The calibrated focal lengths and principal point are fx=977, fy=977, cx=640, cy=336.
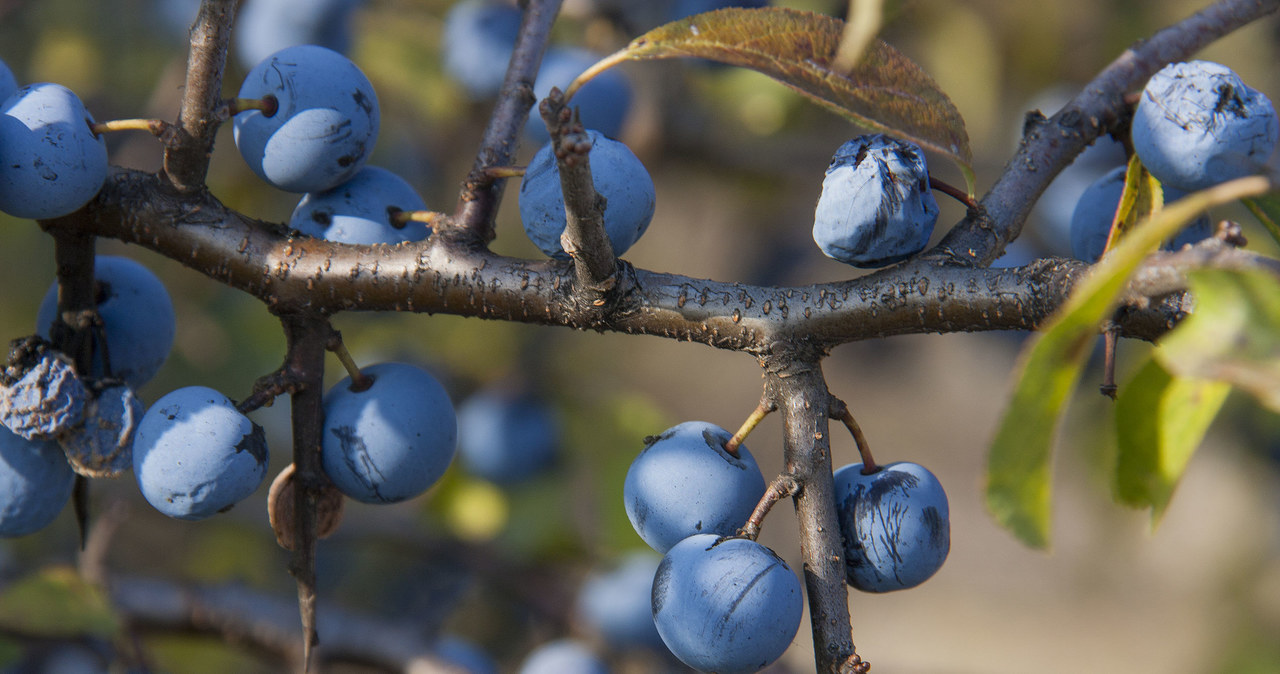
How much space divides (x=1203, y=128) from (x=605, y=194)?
0.43m

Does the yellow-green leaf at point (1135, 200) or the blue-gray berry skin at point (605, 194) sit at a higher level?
the yellow-green leaf at point (1135, 200)

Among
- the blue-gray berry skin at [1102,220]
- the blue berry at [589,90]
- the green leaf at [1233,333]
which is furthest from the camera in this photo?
the blue berry at [589,90]

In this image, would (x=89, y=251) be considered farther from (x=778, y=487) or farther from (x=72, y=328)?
(x=778, y=487)

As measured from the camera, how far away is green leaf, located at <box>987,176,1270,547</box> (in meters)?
0.44

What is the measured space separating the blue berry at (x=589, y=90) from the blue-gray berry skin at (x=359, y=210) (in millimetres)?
522

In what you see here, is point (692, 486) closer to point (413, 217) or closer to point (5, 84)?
point (413, 217)

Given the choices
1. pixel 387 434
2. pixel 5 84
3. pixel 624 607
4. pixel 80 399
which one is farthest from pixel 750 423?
pixel 624 607

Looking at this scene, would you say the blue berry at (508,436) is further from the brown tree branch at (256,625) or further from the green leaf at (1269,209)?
the green leaf at (1269,209)

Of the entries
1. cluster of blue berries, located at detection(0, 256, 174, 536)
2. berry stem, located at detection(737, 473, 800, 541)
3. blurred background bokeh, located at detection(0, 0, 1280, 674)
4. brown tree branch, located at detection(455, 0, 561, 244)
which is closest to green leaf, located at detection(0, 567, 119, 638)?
blurred background bokeh, located at detection(0, 0, 1280, 674)

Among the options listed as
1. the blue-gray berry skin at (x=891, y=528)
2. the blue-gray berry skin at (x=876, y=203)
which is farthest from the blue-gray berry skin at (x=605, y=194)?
the blue-gray berry skin at (x=891, y=528)

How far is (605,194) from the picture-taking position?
0.67 meters

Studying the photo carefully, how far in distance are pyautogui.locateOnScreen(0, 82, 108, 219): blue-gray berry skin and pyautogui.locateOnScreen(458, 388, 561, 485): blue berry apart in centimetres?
100

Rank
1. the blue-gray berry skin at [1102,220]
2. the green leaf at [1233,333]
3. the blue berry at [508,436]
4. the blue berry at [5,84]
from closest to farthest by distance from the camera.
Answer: the green leaf at [1233,333], the blue berry at [5,84], the blue-gray berry skin at [1102,220], the blue berry at [508,436]

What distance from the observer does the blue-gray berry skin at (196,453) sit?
0.67 m
